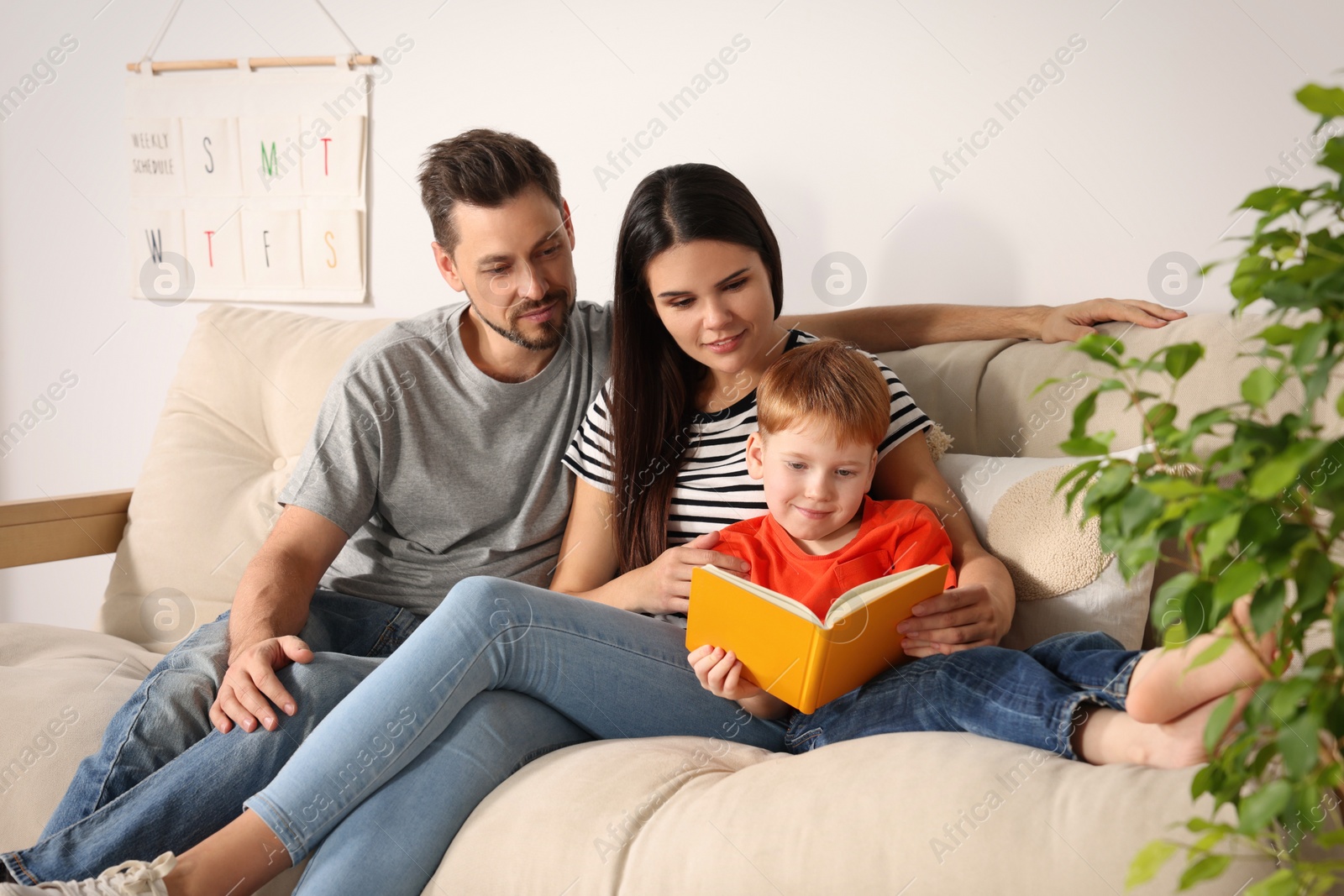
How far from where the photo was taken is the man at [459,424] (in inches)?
60.2

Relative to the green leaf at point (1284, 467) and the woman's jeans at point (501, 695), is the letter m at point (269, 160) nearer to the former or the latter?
the woman's jeans at point (501, 695)

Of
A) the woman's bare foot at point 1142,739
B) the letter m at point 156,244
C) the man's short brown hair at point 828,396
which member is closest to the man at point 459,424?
the man's short brown hair at point 828,396

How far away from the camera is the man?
5.02ft

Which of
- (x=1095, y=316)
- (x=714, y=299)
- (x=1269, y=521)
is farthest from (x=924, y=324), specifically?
(x=1269, y=521)

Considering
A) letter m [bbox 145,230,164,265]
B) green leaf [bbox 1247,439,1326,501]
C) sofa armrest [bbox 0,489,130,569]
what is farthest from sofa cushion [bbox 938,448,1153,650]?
letter m [bbox 145,230,164,265]

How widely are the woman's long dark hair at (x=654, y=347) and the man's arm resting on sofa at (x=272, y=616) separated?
47 centimetres

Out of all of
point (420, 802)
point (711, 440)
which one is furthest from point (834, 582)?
point (420, 802)

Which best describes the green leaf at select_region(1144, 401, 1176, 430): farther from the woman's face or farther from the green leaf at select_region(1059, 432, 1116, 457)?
the woman's face

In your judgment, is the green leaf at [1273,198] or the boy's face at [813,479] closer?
the green leaf at [1273,198]

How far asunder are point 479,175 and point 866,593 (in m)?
0.93

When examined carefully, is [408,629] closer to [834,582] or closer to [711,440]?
[711,440]

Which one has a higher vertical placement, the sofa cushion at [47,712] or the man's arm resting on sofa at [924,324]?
the man's arm resting on sofa at [924,324]

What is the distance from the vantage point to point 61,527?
1.89 metres

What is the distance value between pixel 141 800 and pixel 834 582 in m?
0.87
